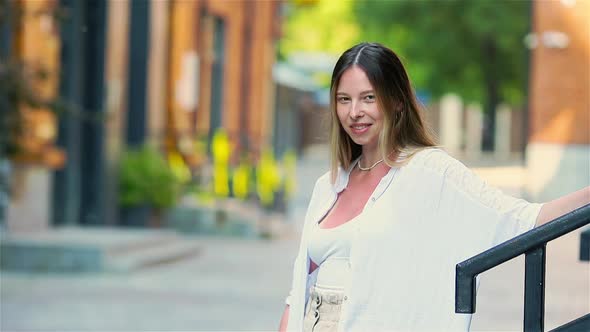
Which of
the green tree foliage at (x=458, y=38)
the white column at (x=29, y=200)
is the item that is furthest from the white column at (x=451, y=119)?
the white column at (x=29, y=200)

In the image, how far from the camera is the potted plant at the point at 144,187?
1680 centimetres

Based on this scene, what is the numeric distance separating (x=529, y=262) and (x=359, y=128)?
0.92 metres

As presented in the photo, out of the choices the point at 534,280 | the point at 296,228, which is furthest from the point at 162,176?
the point at 534,280

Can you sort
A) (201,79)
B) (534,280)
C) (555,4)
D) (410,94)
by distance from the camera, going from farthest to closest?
(201,79) → (555,4) → (410,94) → (534,280)

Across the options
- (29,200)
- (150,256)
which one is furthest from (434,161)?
(29,200)

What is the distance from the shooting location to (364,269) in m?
3.12

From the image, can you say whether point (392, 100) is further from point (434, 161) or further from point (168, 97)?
point (168, 97)

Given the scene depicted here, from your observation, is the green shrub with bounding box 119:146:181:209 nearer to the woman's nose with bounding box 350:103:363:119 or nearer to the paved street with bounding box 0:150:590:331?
the paved street with bounding box 0:150:590:331

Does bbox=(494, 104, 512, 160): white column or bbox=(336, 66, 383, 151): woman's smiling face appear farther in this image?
bbox=(494, 104, 512, 160): white column

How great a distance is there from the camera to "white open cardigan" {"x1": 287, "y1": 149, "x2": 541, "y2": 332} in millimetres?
3068

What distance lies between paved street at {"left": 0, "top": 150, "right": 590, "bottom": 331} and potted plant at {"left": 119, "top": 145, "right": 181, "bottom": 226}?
3155mm

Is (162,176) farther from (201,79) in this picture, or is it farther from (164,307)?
(164,307)

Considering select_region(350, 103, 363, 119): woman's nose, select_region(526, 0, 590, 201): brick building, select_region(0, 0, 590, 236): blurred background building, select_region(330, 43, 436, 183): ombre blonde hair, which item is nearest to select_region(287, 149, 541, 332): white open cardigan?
select_region(330, 43, 436, 183): ombre blonde hair

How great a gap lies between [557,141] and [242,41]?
7439 millimetres
